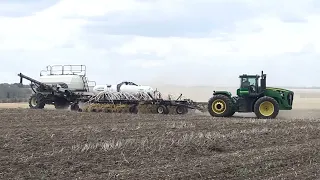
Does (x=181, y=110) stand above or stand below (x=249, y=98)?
below

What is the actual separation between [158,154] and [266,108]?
13.8 meters

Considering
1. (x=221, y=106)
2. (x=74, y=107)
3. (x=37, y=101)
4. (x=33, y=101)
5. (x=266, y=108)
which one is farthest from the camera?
(x=33, y=101)

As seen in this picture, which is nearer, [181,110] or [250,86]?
[250,86]

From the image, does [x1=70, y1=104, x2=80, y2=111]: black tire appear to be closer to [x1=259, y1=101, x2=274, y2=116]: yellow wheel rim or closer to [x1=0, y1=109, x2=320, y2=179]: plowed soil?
[x1=259, y1=101, x2=274, y2=116]: yellow wheel rim

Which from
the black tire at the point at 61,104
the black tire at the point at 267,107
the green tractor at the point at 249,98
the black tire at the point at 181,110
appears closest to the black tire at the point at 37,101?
the black tire at the point at 61,104

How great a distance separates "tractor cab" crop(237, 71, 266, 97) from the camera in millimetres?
24750

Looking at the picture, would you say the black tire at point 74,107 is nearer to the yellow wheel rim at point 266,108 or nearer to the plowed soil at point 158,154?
the yellow wheel rim at point 266,108

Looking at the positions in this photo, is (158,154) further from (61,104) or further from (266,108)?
(61,104)

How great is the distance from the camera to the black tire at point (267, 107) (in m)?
24.2

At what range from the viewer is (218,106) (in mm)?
25188

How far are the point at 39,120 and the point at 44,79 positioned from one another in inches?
490

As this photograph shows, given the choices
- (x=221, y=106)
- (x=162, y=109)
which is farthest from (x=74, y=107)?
(x=221, y=106)

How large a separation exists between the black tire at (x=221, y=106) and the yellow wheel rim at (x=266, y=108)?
1435 millimetres

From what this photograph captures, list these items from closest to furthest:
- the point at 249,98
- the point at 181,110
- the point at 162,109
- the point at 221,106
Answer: the point at 249,98 < the point at 221,106 < the point at 162,109 < the point at 181,110
